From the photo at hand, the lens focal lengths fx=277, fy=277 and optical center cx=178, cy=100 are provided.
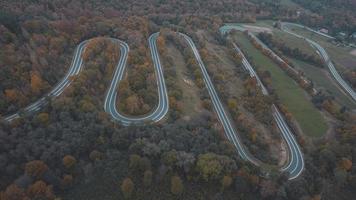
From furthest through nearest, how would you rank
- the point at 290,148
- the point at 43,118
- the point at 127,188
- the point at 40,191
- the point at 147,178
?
the point at 290,148 → the point at 43,118 → the point at 147,178 → the point at 127,188 → the point at 40,191

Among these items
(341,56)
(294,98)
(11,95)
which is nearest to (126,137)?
(11,95)

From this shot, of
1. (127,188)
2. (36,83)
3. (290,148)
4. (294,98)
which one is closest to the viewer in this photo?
(127,188)

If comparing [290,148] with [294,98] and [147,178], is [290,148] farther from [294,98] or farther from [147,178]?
[147,178]

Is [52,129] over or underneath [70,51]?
underneath

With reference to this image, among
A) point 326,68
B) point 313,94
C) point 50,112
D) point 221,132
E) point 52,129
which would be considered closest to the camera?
point 52,129

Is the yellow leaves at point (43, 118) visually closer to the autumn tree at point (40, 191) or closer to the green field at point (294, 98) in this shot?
the autumn tree at point (40, 191)

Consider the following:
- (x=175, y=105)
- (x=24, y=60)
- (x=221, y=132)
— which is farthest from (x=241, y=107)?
(x=24, y=60)

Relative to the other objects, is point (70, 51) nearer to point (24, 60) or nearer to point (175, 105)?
point (24, 60)
